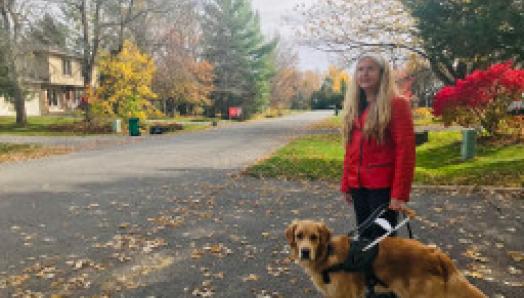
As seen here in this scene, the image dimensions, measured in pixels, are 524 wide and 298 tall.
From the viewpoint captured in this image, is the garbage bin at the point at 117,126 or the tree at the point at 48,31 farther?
the tree at the point at 48,31

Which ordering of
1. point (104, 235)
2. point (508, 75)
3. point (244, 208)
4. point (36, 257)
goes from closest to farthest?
point (36, 257) < point (104, 235) < point (244, 208) < point (508, 75)

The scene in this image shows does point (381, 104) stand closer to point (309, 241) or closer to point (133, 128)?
point (309, 241)

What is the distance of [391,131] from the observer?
3658 millimetres

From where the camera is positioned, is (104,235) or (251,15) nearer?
(104,235)

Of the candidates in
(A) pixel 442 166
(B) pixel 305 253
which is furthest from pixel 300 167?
(B) pixel 305 253

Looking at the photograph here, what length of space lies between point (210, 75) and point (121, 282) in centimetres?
4587

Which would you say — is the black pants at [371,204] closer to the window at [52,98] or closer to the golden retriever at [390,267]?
the golden retriever at [390,267]

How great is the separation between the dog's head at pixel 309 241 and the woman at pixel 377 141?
0.48m

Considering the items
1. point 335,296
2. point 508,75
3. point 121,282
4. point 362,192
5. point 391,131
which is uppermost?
point 508,75

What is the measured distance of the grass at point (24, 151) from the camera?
16864mm

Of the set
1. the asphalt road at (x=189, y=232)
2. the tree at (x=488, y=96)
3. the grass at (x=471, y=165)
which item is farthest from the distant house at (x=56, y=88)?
the asphalt road at (x=189, y=232)

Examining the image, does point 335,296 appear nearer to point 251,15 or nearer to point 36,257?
point 36,257

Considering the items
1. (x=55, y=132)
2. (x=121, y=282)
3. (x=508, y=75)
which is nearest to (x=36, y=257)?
(x=121, y=282)

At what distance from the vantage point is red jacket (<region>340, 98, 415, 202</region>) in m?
3.58
